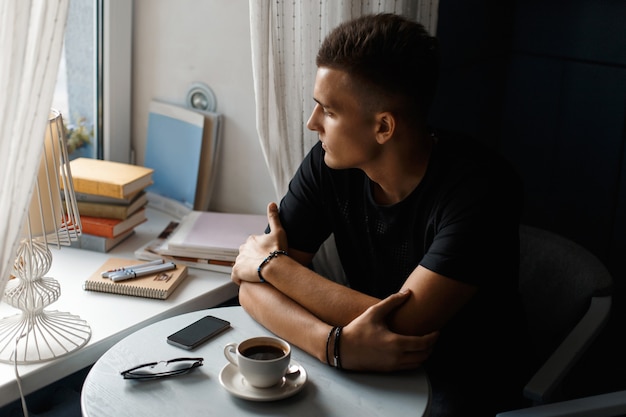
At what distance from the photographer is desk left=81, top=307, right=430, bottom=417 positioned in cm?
122

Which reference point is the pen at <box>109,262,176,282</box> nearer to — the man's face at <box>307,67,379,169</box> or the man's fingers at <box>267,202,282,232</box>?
the man's fingers at <box>267,202,282,232</box>

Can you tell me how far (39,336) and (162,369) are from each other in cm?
30

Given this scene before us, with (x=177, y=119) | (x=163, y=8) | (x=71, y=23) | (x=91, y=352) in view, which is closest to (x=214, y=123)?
(x=177, y=119)

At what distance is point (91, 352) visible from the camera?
4.86ft

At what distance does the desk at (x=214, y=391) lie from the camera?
1.22 m

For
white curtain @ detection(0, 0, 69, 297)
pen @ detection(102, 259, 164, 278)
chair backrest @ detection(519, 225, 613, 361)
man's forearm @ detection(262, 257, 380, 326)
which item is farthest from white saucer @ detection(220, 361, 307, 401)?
chair backrest @ detection(519, 225, 613, 361)

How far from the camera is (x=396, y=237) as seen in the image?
1.65 meters

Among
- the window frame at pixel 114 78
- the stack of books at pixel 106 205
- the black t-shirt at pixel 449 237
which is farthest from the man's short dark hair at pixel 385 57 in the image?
the window frame at pixel 114 78

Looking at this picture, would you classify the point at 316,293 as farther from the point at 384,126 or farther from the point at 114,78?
the point at 114,78

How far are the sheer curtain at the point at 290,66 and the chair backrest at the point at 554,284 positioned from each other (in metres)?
0.48

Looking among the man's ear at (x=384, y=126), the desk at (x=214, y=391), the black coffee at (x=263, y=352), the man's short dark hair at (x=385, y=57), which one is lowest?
the desk at (x=214, y=391)

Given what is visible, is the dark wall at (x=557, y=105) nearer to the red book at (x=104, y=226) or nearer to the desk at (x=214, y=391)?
the red book at (x=104, y=226)

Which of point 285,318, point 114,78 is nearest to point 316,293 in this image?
point 285,318

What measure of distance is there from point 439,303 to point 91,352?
0.68 metres
